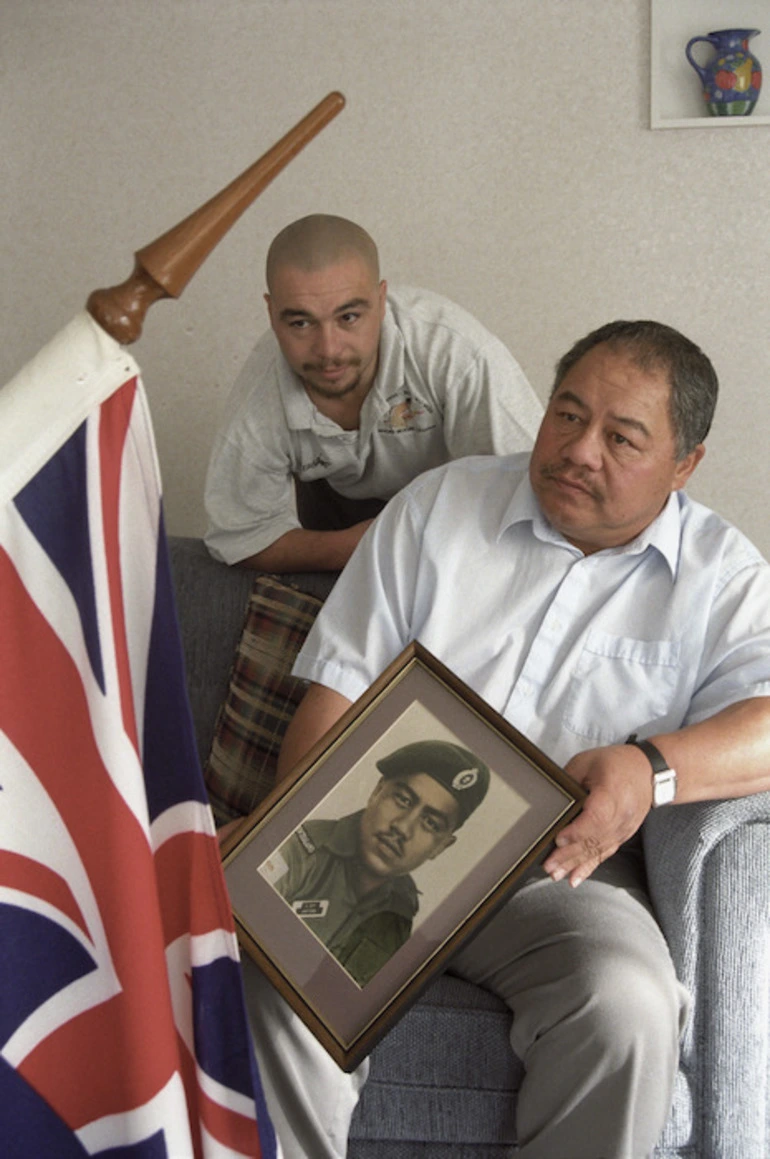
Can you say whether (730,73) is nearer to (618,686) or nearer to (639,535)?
(639,535)

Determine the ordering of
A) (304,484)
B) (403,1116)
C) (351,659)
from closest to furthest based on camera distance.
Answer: (403,1116)
(351,659)
(304,484)

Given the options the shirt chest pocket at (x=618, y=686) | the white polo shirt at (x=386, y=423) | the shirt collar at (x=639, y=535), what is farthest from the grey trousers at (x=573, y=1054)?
Answer: the white polo shirt at (x=386, y=423)

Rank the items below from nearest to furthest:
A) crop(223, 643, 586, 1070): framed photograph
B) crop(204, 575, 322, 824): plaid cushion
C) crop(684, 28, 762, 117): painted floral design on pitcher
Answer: crop(223, 643, 586, 1070): framed photograph, crop(204, 575, 322, 824): plaid cushion, crop(684, 28, 762, 117): painted floral design on pitcher

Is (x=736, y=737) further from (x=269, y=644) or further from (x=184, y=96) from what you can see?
(x=184, y=96)

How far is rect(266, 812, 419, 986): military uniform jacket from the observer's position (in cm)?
143

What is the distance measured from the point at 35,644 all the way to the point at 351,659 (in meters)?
1.06

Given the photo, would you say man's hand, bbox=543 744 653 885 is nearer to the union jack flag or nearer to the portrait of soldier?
the portrait of soldier

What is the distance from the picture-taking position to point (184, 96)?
10.7 feet

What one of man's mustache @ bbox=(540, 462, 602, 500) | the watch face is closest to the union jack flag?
the watch face

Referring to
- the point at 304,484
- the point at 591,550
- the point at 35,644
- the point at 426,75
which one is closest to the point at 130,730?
the point at 35,644

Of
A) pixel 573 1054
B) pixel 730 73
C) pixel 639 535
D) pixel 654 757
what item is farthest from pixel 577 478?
pixel 730 73

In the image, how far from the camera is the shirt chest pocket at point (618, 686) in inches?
70.4

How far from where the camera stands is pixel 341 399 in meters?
2.29

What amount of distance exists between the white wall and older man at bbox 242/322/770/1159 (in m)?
1.27
